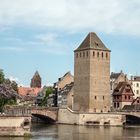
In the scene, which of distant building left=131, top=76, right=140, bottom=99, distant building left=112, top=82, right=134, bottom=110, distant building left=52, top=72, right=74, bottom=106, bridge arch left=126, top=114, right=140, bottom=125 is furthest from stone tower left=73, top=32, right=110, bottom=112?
distant building left=52, top=72, right=74, bottom=106

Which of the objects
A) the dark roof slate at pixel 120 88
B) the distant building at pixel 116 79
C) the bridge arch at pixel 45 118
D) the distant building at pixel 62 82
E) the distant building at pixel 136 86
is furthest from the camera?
the distant building at pixel 62 82

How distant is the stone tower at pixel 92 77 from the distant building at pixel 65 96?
7.52m

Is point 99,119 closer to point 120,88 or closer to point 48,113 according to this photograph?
point 48,113

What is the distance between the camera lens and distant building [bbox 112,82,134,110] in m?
100

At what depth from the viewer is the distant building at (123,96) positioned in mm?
100375

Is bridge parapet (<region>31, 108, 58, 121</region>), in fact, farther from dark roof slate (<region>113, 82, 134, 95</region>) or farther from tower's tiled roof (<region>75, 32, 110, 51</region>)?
dark roof slate (<region>113, 82, 134, 95</region>)

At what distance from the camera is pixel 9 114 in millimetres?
53094

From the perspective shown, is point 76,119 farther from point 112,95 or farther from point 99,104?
point 112,95

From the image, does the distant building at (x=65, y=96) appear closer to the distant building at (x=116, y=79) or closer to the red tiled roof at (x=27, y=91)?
the distant building at (x=116, y=79)

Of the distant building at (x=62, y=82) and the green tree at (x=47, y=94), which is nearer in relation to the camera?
the distant building at (x=62, y=82)

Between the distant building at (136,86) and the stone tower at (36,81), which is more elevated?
the stone tower at (36,81)

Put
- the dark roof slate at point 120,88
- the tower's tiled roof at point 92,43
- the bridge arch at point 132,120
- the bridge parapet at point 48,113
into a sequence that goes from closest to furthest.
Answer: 1. the bridge parapet at point 48,113
2. the bridge arch at point 132,120
3. the tower's tiled roof at point 92,43
4. the dark roof slate at point 120,88

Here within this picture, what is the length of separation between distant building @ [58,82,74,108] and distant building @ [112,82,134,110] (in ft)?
27.4

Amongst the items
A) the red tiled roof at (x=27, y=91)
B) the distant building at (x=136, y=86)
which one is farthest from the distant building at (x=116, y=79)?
the red tiled roof at (x=27, y=91)
